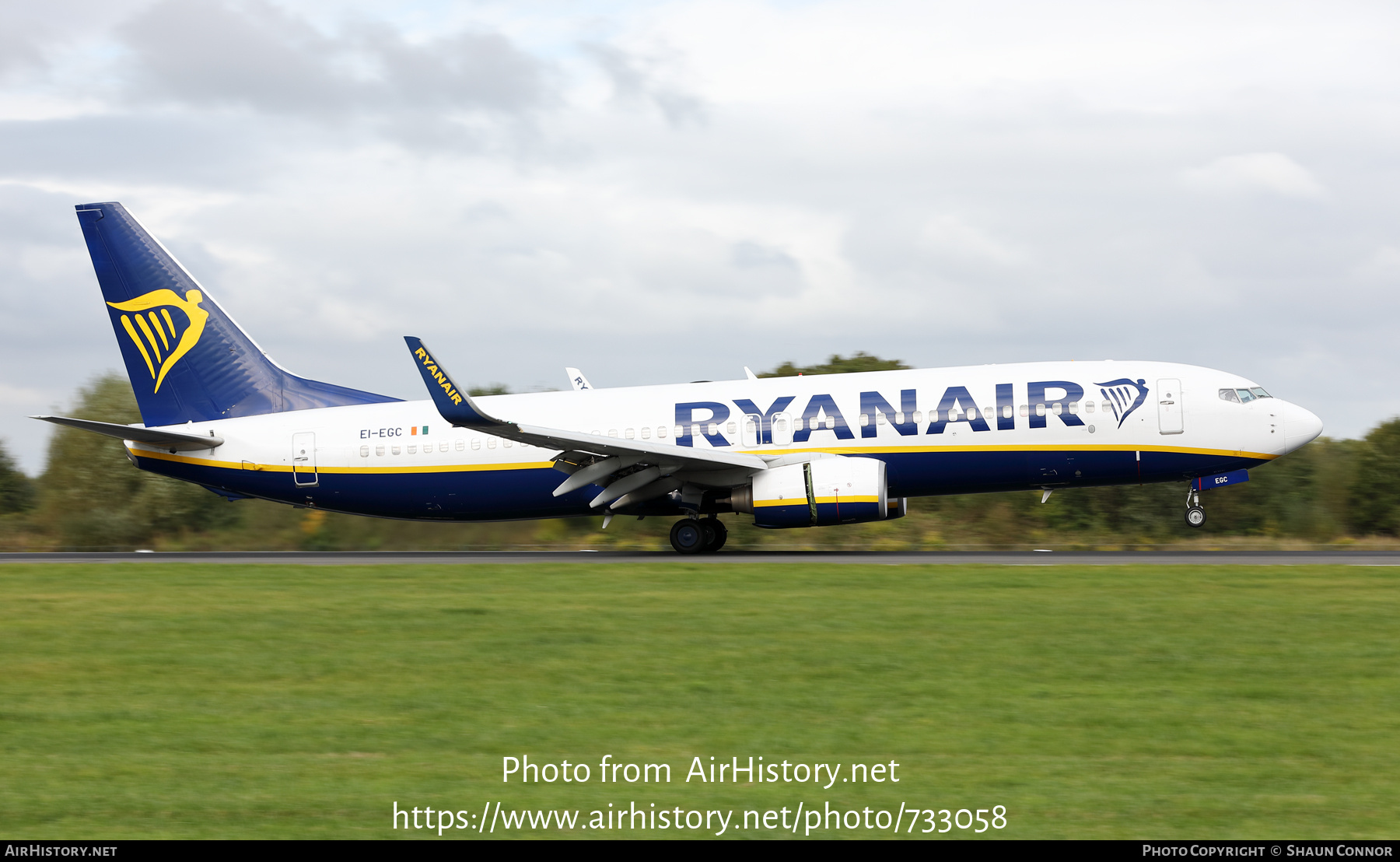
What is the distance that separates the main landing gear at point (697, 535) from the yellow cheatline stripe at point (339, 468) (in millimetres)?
2979

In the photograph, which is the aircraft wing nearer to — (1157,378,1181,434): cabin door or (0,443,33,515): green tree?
(1157,378,1181,434): cabin door

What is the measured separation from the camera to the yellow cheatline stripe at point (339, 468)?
25688mm

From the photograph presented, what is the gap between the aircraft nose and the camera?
23562 mm

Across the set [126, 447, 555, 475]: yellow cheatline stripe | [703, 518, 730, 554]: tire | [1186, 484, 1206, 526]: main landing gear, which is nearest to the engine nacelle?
[703, 518, 730, 554]: tire

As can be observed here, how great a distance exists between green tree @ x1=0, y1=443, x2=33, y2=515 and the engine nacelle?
31.4 meters

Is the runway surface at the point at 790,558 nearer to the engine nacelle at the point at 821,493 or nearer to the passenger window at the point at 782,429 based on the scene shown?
the engine nacelle at the point at 821,493

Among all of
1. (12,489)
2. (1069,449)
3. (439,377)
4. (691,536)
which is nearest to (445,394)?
(439,377)

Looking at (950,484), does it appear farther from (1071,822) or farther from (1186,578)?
(1071,822)

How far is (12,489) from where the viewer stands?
150ft

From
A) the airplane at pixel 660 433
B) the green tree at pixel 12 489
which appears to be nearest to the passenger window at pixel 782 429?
→ the airplane at pixel 660 433

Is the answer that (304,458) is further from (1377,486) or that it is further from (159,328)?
(1377,486)

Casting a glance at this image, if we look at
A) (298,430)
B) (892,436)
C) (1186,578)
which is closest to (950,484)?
(892,436)

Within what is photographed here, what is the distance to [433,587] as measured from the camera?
717 inches

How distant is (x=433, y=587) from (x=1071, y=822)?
1316 centimetres
